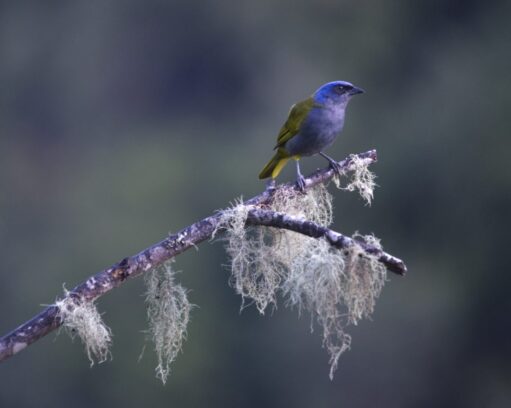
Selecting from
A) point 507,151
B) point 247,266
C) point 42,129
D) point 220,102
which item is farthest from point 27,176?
point 247,266

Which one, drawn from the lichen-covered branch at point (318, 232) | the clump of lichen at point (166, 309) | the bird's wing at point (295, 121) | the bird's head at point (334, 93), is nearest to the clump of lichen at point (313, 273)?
the lichen-covered branch at point (318, 232)

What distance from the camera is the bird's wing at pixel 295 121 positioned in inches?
240

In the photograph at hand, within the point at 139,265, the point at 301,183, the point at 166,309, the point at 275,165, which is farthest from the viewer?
the point at 275,165

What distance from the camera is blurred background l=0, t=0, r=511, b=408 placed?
53.8ft

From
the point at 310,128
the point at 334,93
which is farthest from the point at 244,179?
the point at 310,128

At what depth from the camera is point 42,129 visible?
22.5 metres

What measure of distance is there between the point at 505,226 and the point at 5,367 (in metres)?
8.24

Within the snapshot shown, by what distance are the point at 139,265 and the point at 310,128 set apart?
7.09ft

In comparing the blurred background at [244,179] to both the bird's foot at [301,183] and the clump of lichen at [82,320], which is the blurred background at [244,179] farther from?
the clump of lichen at [82,320]

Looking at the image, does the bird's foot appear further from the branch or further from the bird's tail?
the bird's tail

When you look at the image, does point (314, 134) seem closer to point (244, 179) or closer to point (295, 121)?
point (295, 121)

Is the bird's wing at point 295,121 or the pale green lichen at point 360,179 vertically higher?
the bird's wing at point 295,121

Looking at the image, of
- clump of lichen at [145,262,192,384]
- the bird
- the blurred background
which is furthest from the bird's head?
the blurred background

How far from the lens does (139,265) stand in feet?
13.6
